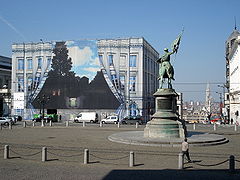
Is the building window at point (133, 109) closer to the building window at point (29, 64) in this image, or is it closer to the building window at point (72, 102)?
the building window at point (72, 102)

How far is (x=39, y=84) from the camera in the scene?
6469 cm

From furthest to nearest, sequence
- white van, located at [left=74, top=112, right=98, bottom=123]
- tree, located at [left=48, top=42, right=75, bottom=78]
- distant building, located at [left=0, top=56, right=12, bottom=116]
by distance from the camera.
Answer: distant building, located at [left=0, top=56, right=12, bottom=116]
tree, located at [left=48, top=42, right=75, bottom=78]
white van, located at [left=74, top=112, right=98, bottom=123]

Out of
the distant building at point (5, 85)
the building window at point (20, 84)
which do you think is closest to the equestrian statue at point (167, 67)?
the building window at point (20, 84)

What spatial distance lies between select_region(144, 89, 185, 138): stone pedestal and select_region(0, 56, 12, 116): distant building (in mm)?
62897

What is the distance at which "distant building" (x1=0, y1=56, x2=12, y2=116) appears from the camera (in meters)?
76.9

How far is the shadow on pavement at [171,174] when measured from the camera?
420 inches

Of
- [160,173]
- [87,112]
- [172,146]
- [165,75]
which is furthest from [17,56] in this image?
[160,173]

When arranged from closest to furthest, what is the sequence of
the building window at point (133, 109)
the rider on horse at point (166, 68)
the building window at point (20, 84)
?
the rider on horse at point (166, 68)
the building window at point (133, 109)
the building window at point (20, 84)

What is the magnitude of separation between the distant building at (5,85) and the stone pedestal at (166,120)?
6290 centimetres

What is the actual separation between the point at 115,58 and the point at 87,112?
497 inches

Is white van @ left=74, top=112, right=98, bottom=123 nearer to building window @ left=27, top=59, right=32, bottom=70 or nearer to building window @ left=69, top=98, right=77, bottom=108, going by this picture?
building window @ left=69, top=98, right=77, bottom=108

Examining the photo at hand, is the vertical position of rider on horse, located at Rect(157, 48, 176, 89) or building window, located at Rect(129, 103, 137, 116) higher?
rider on horse, located at Rect(157, 48, 176, 89)

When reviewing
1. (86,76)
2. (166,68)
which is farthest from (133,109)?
(166,68)

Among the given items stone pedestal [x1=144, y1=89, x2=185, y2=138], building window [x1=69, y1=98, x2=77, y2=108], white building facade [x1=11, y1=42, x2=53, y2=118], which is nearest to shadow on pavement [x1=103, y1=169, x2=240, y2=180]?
stone pedestal [x1=144, y1=89, x2=185, y2=138]
